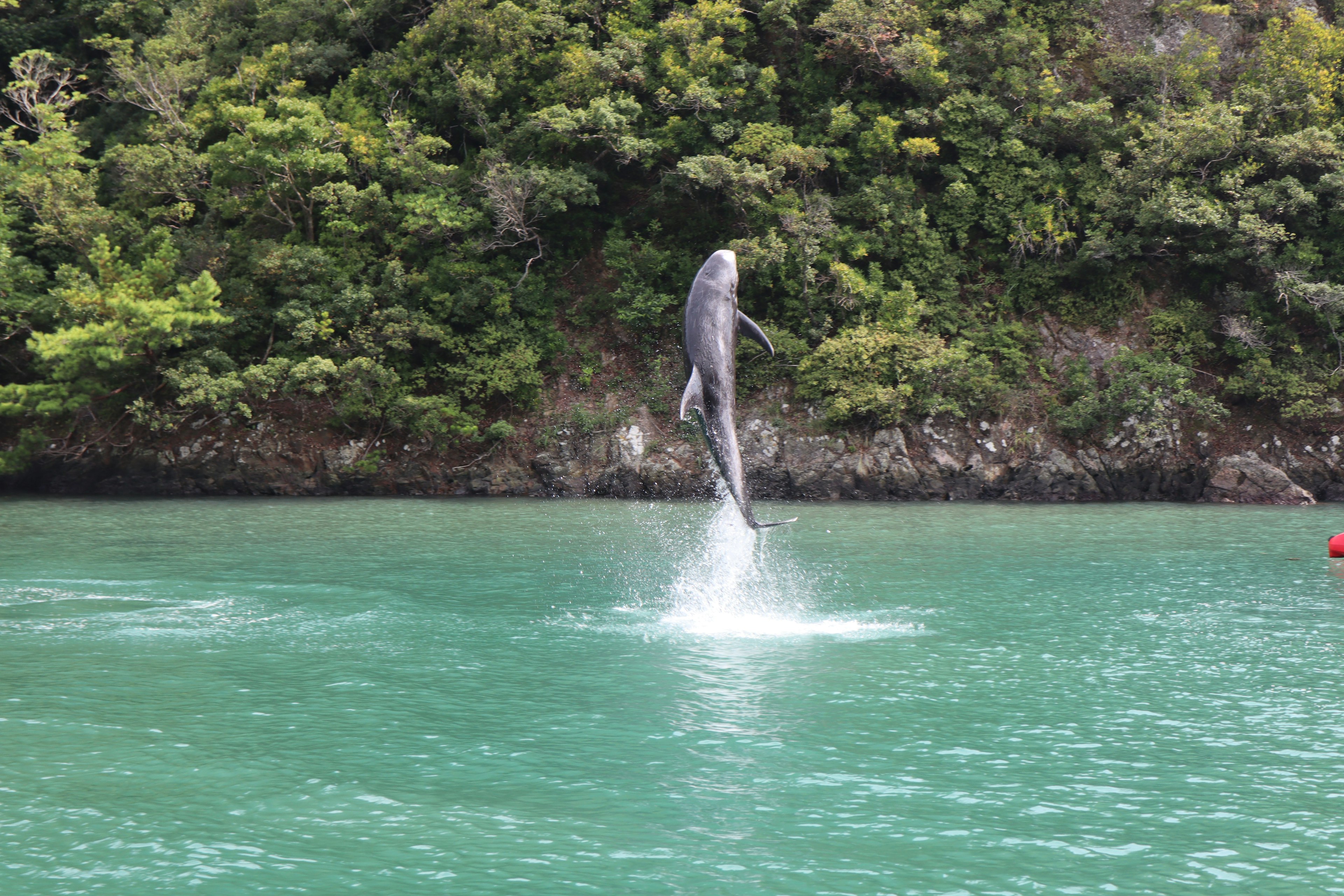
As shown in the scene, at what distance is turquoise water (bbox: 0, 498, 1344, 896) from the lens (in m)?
6.28

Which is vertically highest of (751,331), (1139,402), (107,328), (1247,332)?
(1247,332)

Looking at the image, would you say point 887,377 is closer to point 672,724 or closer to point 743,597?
point 743,597

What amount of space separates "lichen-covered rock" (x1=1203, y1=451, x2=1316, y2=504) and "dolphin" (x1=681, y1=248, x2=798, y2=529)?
2117 centimetres

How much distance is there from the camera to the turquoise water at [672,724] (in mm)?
6277

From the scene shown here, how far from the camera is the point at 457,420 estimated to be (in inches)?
1189

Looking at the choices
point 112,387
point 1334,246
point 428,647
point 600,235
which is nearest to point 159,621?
point 428,647

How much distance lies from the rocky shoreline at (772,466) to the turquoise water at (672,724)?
10756mm

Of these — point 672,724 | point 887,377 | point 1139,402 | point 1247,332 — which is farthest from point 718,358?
point 1247,332

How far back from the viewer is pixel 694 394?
10.6 meters

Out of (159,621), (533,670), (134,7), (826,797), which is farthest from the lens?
(134,7)

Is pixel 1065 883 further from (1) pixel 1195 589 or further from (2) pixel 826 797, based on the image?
(1) pixel 1195 589

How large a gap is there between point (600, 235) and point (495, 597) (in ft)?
68.5

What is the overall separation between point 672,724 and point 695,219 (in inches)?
999

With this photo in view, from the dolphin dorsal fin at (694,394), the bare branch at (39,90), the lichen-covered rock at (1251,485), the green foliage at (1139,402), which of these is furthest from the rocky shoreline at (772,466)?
the dolphin dorsal fin at (694,394)
